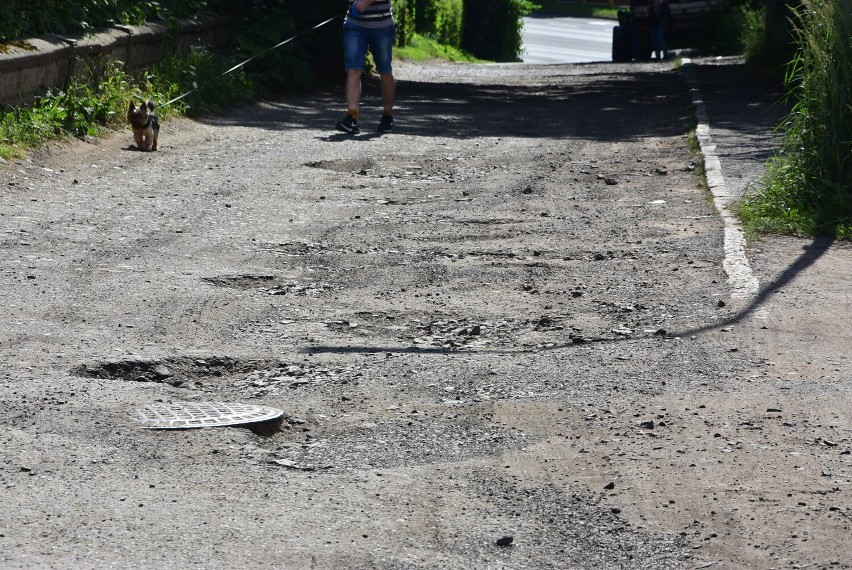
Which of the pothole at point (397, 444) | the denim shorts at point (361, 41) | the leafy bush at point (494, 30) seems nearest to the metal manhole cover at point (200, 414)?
the pothole at point (397, 444)

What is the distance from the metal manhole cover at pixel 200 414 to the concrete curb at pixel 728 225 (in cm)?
258

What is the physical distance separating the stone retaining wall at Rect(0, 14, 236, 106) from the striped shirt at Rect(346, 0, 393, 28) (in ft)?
7.58

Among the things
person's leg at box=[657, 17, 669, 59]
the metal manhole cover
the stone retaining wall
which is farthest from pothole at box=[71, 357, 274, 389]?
person's leg at box=[657, 17, 669, 59]

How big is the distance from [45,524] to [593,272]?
3.74 metres

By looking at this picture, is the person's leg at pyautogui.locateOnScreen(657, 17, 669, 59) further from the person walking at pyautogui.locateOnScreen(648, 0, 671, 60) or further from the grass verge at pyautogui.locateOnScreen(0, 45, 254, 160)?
the grass verge at pyautogui.locateOnScreen(0, 45, 254, 160)

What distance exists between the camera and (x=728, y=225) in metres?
7.60

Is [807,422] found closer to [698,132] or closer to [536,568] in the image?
[536,568]

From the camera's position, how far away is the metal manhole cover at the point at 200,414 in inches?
165

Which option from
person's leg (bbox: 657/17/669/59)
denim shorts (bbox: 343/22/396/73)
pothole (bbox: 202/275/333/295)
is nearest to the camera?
pothole (bbox: 202/275/333/295)

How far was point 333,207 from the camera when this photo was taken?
8328mm

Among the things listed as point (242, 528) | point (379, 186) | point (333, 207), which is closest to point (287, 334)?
point (242, 528)

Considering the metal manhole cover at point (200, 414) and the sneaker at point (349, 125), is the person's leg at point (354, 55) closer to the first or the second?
the sneaker at point (349, 125)

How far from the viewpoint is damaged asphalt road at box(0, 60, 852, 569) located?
343 centimetres

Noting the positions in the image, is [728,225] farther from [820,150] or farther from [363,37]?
[363,37]
